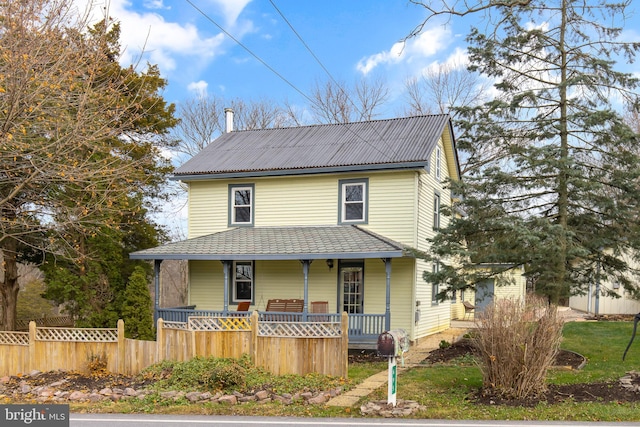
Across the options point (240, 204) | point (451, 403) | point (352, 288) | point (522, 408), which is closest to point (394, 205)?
point (352, 288)

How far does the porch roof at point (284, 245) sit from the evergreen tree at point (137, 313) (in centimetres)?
109

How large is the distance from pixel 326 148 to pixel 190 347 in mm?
8924

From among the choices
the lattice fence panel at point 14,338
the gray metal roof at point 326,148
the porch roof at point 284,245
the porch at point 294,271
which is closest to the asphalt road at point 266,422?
the lattice fence panel at point 14,338

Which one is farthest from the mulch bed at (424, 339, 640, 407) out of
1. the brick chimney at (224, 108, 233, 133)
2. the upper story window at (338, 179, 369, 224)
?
the brick chimney at (224, 108, 233, 133)

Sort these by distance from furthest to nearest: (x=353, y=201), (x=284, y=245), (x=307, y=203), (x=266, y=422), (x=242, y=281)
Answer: (x=242, y=281), (x=307, y=203), (x=353, y=201), (x=284, y=245), (x=266, y=422)

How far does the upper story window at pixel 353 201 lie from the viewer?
56.6 ft

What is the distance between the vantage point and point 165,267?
44031 millimetres

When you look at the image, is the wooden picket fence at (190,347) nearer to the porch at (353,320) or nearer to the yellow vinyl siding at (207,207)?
the porch at (353,320)

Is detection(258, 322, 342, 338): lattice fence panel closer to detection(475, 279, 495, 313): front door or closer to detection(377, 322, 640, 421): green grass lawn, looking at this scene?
detection(377, 322, 640, 421): green grass lawn

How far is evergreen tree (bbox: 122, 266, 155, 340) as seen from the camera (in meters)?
15.7

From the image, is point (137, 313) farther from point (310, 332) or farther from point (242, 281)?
point (310, 332)

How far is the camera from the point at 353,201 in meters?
17.5

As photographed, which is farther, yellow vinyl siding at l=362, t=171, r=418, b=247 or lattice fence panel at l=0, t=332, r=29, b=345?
yellow vinyl siding at l=362, t=171, r=418, b=247

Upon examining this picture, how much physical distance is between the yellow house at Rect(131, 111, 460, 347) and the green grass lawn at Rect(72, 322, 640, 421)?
3.41 meters
